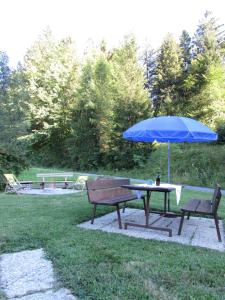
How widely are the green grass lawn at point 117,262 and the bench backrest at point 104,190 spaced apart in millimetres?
577

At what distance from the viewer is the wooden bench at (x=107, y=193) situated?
5.29 metres

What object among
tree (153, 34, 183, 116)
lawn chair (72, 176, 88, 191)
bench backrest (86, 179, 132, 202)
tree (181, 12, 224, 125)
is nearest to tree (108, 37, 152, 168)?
tree (181, 12, 224, 125)

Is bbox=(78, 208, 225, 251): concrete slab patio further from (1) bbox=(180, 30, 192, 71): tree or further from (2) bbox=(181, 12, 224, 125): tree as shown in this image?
(1) bbox=(180, 30, 192, 71): tree

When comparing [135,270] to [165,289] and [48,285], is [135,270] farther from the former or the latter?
[48,285]

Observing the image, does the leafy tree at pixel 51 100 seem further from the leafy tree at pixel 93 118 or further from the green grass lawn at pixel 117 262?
the green grass lawn at pixel 117 262

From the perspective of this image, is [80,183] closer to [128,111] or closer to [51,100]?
[128,111]

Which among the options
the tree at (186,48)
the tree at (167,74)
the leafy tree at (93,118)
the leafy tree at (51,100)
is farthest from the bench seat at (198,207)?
the tree at (186,48)

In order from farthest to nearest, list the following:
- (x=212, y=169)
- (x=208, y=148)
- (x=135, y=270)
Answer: (x=208, y=148) → (x=212, y=169) → (x=135, y=270)

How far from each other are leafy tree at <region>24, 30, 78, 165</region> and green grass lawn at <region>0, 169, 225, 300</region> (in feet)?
59.8

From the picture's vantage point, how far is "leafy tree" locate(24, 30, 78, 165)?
76.1 feet

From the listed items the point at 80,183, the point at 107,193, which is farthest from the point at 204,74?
the point at 107,193

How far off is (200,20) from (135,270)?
91.4 feet

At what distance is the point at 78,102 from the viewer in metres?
20.8

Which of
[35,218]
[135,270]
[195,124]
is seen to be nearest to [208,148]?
[195,124]
